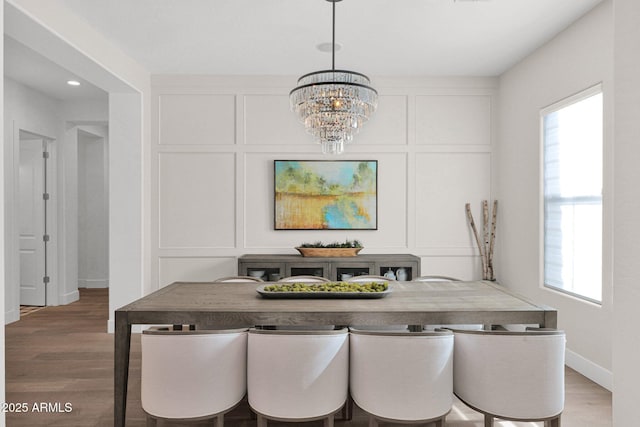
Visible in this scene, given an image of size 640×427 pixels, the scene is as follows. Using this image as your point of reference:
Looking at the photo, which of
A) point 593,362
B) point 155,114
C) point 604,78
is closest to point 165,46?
point 155,114

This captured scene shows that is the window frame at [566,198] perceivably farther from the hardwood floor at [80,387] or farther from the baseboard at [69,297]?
the baseboard at [69,297]

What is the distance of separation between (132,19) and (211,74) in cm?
141

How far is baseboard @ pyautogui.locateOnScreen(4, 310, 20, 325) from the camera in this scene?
4.85 m

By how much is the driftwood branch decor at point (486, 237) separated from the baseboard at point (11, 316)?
5198 mm

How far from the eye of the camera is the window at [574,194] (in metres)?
3.23

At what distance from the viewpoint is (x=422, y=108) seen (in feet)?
15.9

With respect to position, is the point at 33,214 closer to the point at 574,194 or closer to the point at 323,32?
the point at 323,32

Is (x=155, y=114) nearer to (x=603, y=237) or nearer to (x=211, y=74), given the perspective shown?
(x=211, y=74)

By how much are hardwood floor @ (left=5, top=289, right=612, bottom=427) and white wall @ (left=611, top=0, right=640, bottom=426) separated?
59.9 inches

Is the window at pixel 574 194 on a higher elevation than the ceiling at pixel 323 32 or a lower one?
lower

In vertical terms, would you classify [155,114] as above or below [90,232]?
above

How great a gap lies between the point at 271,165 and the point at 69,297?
3.52 m

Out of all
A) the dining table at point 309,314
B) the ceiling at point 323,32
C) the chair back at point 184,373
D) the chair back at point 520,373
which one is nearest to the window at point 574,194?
the ceiling at point 323,32

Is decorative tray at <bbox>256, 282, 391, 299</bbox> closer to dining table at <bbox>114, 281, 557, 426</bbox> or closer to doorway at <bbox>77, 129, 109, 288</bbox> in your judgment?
dining table at <bbox>114, 281, 557, 426</bbox>
